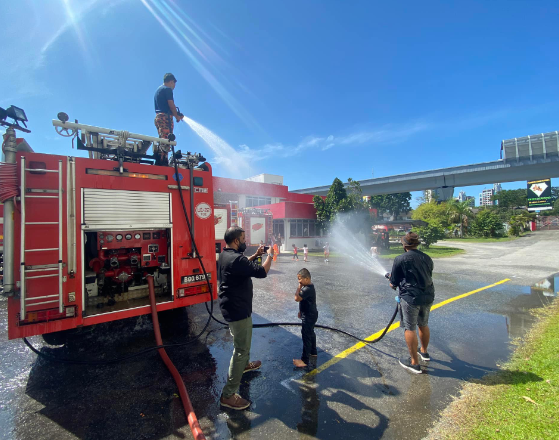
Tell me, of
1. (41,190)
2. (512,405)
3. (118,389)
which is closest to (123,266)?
(41,190)

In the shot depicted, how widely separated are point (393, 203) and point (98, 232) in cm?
7046

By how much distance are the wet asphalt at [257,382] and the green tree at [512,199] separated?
91.0 metres

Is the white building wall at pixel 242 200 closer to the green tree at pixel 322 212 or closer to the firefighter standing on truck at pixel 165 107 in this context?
the green tree at pixel 322 212

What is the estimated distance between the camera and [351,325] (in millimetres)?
5836

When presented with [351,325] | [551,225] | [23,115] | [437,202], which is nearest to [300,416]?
[351,325]

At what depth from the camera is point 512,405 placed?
3031mm

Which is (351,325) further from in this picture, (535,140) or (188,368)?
(535,140)

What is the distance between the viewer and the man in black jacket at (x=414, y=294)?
3943 millimetres

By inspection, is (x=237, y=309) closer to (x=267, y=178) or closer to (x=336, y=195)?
(x=336, y=195)

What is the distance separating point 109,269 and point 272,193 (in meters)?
29.3

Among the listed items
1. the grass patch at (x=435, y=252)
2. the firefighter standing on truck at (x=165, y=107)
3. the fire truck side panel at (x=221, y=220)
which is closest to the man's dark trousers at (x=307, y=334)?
the firefighter standing on truck at (x=165, y=107)

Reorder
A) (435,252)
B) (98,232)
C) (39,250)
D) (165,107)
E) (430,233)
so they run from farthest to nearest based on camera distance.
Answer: (430,233) → (435,252) → (165,107) → (98,232) → (39,250)

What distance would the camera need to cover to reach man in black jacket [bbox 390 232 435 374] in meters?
3.94

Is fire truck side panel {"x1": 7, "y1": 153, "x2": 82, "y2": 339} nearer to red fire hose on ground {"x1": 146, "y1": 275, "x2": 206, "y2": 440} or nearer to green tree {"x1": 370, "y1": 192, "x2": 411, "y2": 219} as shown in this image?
red fire hose on ground {"x1": 146, "y1": 275, "x2": 206, "y2": 440}
